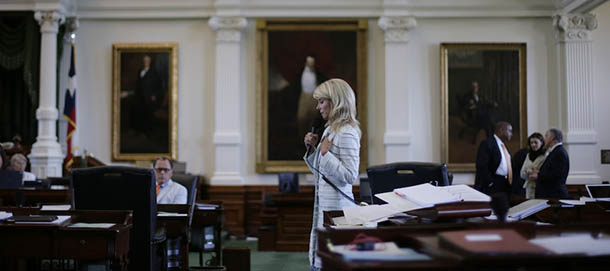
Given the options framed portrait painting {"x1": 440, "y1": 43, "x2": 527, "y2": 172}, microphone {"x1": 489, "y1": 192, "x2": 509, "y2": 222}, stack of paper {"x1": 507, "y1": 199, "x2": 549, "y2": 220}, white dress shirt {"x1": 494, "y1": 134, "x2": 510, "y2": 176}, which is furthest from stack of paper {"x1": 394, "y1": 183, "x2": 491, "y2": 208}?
framed portrait painting {"x1": 440, "y1": 43, "x2": 527, "y2": 172}

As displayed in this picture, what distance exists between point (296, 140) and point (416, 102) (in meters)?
2.21

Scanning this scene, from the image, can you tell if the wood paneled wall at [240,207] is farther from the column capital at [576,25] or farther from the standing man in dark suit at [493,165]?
the column capital at [576,25]

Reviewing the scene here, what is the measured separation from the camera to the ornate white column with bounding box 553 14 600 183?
37.6ft

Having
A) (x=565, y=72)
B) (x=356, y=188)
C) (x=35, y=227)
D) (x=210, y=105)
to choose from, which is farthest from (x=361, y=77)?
(x=35, y=227)

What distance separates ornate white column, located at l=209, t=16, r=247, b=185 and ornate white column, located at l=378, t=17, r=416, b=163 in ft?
8.31

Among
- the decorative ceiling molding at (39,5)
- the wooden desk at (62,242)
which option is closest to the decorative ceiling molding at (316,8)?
the decorative ceiling molding at (39,5)

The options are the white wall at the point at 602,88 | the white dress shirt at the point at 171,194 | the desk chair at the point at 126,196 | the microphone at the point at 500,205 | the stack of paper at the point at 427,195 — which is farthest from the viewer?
the white wall at the point at 602,88

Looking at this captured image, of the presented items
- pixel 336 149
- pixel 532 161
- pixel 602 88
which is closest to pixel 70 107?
pixel 532 161

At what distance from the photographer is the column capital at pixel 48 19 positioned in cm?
1127

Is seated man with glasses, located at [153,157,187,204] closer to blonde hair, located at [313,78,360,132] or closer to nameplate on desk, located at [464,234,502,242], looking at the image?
blonde hair, located at [313,78,360,132]

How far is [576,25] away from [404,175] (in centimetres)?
870

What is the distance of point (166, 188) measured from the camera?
6.79 meters

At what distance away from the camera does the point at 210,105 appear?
1193 centimetres

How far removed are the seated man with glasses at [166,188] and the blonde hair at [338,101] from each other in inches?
125
